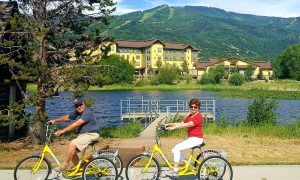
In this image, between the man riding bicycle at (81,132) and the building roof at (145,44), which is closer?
the man riding bicycle at (81,132)

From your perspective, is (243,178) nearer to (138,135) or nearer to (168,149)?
(168,149)

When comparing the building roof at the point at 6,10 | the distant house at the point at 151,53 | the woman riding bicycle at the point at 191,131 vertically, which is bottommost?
the woman riding bicycle at the point at 191,131

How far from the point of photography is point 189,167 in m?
8.47

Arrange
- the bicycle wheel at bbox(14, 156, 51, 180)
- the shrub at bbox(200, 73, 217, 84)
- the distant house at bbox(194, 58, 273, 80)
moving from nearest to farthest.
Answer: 1. the bicycle wheel at bbox(14, 156, 51, 180)
2. the shrub at bbox(200, 73, 217, 84)
3. the distant house at bbox(194, 58, 273, 80)

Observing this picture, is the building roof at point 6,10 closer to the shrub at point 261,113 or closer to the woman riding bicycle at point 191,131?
the woman riding bicycle at point 191,131

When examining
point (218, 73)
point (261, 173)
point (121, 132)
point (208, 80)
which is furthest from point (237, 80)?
point (261, 173)

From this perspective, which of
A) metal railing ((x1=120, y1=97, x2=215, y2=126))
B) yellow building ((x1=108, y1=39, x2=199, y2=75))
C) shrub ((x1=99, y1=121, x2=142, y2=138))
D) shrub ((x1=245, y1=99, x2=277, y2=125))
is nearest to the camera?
shrub ((x1=99, y1=121, x2=142, y2=138))

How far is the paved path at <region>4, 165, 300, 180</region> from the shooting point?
356 inches

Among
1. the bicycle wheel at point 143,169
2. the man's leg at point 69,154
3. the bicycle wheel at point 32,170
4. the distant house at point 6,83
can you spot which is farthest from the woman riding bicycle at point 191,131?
the distant house at point 6,83

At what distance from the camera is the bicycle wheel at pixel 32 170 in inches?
329

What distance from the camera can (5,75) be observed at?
17.4 metres

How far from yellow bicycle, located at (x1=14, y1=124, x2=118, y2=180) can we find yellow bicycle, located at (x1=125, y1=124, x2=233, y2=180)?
40 centimetres

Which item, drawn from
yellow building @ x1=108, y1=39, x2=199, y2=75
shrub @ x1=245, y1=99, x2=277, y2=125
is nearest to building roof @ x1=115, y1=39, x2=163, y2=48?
yellow building @ x1=108, y1=39, x2=199, y2=75

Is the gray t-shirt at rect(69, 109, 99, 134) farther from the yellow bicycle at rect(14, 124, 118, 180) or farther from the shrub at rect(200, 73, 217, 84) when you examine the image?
the shrub at rect(200, 73, 217, 84)
